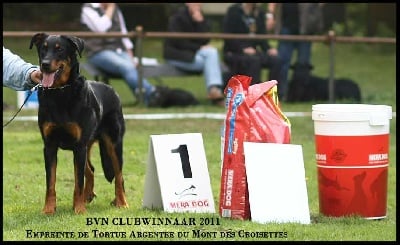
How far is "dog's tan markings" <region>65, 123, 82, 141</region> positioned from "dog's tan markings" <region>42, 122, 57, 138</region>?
102 mm

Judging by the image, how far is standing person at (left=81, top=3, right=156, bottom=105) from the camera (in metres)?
14.8

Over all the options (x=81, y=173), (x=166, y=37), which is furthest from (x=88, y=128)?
(x=166, y=37)

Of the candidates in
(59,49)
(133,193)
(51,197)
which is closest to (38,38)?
(59,49)

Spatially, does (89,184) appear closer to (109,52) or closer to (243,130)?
(243,130)

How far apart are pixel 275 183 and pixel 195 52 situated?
8.24 m

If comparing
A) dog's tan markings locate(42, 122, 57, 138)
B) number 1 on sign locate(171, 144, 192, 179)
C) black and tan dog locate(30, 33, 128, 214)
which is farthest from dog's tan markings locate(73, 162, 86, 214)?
number 1 on sign locate(171, 144, 192, 179)

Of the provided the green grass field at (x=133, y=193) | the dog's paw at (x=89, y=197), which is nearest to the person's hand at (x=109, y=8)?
the green grass field at (x=133, y=193)

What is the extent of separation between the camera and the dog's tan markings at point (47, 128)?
7492 millimetres

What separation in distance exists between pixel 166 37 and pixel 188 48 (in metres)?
0.63

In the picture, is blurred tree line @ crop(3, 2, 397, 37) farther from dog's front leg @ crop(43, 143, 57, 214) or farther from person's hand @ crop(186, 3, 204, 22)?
dog's front leg @ crop(43, 143, 57, 214)

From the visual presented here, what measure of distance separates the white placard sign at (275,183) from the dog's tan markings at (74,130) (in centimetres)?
123

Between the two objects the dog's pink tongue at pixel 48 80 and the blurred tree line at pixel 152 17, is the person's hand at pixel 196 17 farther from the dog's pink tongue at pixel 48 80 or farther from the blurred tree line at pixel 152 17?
the blurred tree line at pixel 152 17

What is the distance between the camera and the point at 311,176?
9930mm

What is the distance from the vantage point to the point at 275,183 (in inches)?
287
